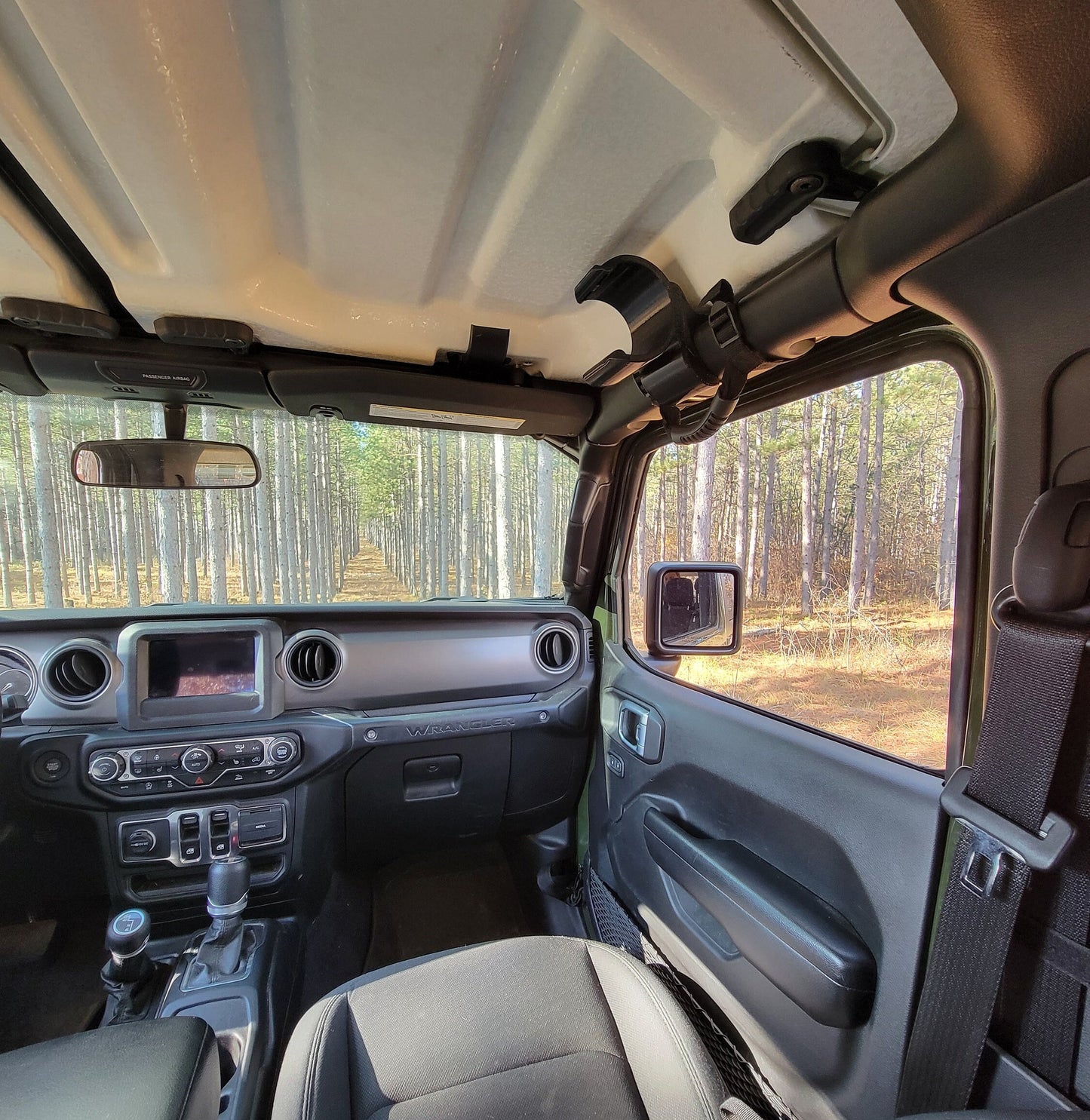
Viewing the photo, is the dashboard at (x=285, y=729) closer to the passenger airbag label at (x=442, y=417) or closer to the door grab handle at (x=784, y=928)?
the passenger airbag label at (x=442, y=417)

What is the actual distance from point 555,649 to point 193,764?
1.48 metres

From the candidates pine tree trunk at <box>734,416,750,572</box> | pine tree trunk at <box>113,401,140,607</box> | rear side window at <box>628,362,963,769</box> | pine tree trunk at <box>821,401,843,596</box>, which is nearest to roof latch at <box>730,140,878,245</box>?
rear side window at <box>628,362,963,769</box>

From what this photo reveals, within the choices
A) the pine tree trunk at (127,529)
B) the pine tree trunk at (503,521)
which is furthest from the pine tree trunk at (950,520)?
the pine tree trunk at (503,521)

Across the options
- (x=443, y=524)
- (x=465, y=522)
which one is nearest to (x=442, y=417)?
(x=443, y=524)

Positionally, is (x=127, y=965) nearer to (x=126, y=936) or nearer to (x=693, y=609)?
(x=126, y=936)

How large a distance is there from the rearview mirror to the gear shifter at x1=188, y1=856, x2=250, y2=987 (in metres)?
1.45

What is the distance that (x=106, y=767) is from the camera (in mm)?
1846

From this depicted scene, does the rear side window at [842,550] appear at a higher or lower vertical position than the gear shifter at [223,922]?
higher

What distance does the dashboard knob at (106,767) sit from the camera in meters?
1.84

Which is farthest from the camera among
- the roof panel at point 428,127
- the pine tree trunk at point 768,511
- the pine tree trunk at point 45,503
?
the pine tree trunk at point 45,503

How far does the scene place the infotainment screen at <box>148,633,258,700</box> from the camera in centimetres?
191

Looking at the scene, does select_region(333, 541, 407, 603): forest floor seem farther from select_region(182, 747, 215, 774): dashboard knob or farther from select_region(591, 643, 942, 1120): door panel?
select_region(591, 643, 942, 1120): door panel

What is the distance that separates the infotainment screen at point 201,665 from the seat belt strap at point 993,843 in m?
2.12

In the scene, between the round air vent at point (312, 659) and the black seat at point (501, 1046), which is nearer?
the black seat at point (501, 1046)
